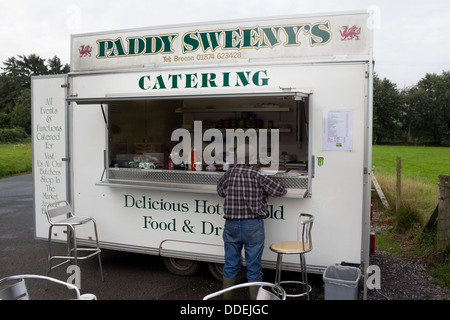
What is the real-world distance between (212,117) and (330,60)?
3.46 m

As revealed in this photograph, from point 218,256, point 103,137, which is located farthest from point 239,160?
point 103,137

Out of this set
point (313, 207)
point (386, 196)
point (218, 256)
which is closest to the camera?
point (313, 207)

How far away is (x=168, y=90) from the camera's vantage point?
4848 mm

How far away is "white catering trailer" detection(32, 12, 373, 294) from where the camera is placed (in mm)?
4180

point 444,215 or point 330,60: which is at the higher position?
point 330,60

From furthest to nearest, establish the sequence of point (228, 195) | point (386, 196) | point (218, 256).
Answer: point (386, 196) < point (218, 256) < point (228, 195)

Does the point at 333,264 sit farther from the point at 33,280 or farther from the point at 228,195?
the point at 33,280

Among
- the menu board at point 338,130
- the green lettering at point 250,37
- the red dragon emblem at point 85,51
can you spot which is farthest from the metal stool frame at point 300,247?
the red dragon emblem at point 85,51

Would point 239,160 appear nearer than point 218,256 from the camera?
Yes

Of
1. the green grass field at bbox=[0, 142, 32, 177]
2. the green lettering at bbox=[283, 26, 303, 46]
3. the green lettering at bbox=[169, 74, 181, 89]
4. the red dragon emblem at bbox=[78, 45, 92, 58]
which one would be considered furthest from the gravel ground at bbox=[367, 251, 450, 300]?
the green grass field at bbox=[0, 142, 32, 177]

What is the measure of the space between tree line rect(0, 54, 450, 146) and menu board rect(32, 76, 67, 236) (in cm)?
4388

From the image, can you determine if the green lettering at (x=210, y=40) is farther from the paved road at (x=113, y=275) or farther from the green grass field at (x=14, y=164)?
the green grass field at (x=14, y=164)

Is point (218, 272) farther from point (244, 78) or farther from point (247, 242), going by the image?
point (244, 78)

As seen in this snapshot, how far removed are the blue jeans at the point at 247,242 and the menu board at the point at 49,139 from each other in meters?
2.51
